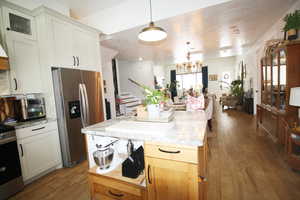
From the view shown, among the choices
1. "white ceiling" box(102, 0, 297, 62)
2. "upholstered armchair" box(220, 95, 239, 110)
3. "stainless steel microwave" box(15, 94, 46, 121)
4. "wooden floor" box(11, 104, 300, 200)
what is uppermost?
"white ceiling" box(102, 0, 297, 62)

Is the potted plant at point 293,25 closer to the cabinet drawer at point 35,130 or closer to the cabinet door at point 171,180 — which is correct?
the cabinet door at point 171,180

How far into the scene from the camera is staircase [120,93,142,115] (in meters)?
6.07

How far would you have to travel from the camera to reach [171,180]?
1.02 metres

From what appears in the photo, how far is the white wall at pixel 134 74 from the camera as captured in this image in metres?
7.03

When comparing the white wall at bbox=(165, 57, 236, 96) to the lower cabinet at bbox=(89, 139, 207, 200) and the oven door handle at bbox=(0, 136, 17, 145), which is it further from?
the oven door handle at bbox=(0, 136, 17, 145)

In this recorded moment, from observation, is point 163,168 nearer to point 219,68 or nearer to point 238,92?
point 238,92

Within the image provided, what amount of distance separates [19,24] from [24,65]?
0.65 metres

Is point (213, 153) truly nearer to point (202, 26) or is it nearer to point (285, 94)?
point (285, 94)

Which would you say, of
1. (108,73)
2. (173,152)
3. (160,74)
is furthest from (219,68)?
(173,152)

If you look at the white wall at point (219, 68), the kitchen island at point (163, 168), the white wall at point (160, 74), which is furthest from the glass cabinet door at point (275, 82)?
the white wall at point (160, 74)

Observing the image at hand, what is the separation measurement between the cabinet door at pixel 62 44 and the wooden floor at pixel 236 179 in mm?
1859

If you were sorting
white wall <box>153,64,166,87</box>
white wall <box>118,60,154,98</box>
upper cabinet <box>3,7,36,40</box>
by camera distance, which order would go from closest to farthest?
upper cabinet <box>3,7,36,40</box>, white wall <box>118,60,154,98</box>, white wall <box>153,64,166,87</box>

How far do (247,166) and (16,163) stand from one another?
10.7 feet

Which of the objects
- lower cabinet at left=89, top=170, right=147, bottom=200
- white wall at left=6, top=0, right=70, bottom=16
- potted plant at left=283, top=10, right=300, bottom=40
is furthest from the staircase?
potted plant at left=283, top=10, right=300, bottom=40
